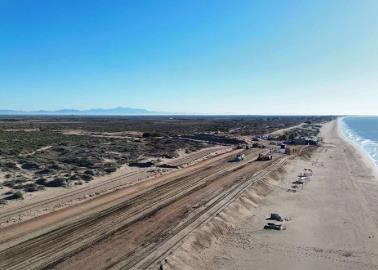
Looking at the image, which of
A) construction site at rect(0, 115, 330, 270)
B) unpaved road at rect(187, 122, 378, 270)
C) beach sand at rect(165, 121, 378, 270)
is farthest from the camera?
unpaved road at rect(187, 122, 378, 270)

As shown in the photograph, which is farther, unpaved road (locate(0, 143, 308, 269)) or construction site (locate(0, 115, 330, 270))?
construction site (locate(0, 115, 330, 270))

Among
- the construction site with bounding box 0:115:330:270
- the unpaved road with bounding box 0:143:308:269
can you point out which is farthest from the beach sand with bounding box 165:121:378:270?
the unpaved road with bounding box 0:143:308:269

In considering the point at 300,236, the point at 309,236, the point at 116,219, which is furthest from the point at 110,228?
the point at 309,236

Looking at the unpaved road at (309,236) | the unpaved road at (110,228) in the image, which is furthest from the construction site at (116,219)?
the unpaved road at (309,236)

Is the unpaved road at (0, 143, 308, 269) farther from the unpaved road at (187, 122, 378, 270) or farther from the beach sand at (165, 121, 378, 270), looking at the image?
the unpaved road at (187, 122, 378, 270)

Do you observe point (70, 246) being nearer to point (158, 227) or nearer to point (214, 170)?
point (158, 227)

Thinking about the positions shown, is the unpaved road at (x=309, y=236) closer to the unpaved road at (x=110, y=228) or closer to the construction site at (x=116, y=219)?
the construction site at (x=116, y=219)

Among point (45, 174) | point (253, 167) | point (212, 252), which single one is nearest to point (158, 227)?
point (212, 252)

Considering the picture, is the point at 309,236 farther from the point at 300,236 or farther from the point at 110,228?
the point at 110,228
